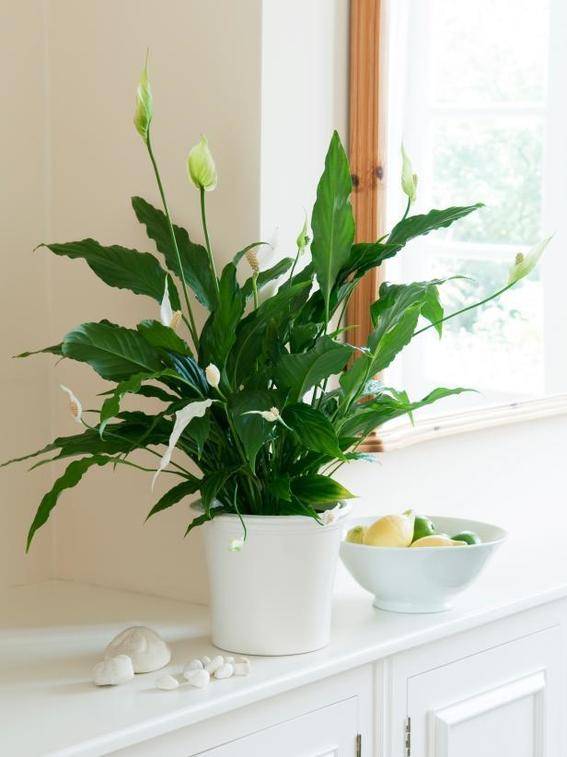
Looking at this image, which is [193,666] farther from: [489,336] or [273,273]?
[489,336]

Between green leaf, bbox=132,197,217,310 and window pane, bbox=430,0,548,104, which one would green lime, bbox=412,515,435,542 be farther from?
window pane, bbox=430,0,548,104

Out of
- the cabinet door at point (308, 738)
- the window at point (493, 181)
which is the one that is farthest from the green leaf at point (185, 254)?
the window at point (493, 181)

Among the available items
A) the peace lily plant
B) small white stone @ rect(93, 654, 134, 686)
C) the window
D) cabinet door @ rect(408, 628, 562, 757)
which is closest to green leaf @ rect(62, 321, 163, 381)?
the peace lily plant

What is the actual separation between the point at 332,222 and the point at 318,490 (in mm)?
311

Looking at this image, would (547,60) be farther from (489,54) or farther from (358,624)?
(358,624)

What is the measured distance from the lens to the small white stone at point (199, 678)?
1298 millimetres

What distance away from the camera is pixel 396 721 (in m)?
1.49

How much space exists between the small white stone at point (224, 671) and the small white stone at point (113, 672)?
0.10 meters

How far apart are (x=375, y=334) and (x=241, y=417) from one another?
209 mm

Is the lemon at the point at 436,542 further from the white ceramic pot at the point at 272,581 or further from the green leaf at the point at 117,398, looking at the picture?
the green leaf at the point at 117,398

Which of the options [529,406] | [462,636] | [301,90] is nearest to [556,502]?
[529,406]

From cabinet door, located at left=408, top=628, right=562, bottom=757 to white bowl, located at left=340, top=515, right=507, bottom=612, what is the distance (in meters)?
0.09

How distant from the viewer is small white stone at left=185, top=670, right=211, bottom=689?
4.26 ft

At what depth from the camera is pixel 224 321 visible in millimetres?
1350
